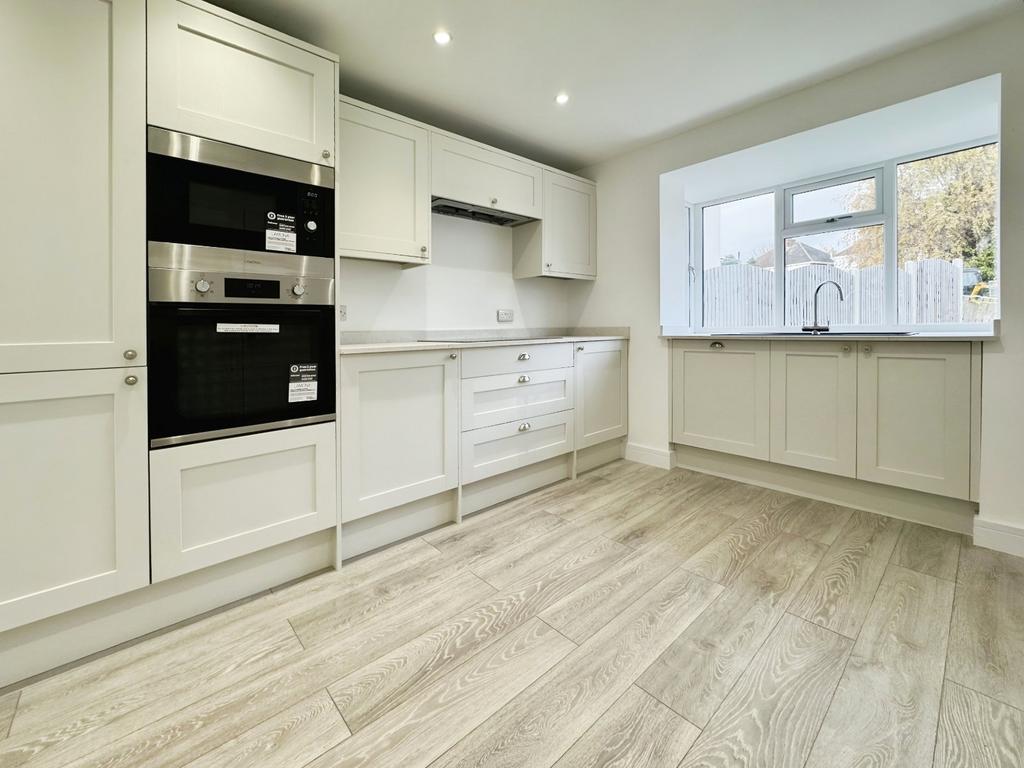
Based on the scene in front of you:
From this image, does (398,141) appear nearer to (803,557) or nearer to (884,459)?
(803,557)

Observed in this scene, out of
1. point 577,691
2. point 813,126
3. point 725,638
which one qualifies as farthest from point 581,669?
point 813,126

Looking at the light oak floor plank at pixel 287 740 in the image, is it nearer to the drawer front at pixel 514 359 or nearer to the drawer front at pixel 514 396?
the drawer front at pixel 514 396

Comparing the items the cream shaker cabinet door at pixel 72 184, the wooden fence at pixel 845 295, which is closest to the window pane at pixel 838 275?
the wooden fence at pixel 845 295

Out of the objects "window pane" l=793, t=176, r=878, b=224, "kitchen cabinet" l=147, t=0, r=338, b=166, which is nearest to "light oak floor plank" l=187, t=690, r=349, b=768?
"kitchen cabinet" l=147, t=0, r=338, b=166

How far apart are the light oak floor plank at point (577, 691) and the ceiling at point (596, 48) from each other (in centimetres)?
241

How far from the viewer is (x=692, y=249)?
3.76 metres

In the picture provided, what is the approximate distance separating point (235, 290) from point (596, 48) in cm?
196

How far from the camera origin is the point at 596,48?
84.9 inches

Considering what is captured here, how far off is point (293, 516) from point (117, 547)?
1.75 ft

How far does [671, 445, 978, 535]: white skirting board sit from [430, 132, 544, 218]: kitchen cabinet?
6.90 ft

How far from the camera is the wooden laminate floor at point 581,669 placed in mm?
1101

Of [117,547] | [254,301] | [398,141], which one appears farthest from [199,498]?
[398,141]

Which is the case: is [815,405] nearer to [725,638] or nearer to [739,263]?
[739,263]

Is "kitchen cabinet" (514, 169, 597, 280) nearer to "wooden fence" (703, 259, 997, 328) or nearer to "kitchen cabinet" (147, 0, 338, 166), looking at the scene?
"wooden fence" (703, 259, 997, 328)
